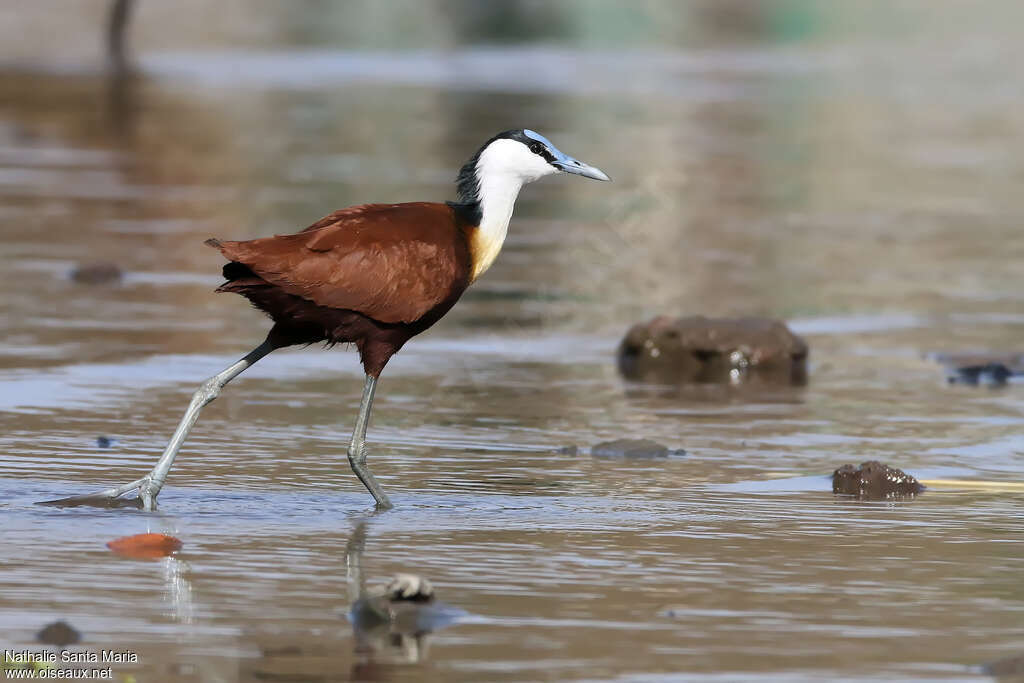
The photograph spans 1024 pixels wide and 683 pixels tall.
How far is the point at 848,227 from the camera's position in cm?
2000

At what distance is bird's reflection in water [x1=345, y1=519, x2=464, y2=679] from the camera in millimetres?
6316

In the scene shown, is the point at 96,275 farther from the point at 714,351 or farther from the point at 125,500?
the point at 125,500

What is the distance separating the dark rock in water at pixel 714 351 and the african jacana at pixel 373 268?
12.1 feet

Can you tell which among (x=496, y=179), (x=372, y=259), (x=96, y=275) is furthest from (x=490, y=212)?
(x=96, y=275)

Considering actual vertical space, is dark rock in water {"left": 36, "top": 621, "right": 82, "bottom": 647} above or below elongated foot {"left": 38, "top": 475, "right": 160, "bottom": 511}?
below

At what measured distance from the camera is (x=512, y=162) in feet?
29.1

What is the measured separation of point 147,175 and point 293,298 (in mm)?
14403

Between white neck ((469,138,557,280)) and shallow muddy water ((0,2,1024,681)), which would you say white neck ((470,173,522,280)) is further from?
shallow muddy water ((0,2,1024,681))

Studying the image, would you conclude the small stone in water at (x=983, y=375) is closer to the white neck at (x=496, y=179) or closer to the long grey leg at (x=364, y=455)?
the white neck at (x=496, y=179)

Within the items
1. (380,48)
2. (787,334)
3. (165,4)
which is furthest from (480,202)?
(165,4)

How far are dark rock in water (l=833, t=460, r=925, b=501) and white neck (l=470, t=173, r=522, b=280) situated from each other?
1720 mm

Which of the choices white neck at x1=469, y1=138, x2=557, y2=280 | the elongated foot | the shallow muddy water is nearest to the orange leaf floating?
the shallow muddy water

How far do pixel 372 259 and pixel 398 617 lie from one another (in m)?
2.33

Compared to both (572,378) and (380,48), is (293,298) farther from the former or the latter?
(380,48)
